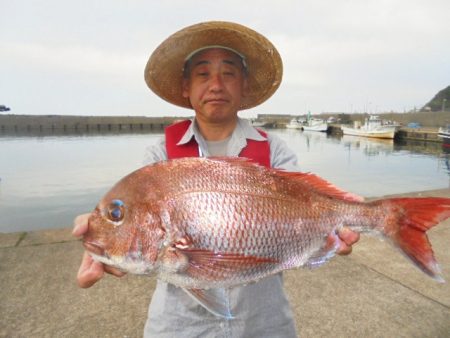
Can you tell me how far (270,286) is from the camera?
2051 mm

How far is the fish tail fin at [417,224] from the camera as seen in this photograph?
1695 mm

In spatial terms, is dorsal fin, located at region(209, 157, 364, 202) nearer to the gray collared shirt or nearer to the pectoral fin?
the gray collared shirt

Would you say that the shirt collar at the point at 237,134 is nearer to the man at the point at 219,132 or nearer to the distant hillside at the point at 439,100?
the man at the point at 219,132

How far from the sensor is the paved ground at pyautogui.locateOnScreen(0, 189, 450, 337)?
306 cm

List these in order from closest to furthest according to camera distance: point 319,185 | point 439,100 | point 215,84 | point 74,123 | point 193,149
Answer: point 319,185
point 215,84
point 193,149
point 74,123
point 439,100

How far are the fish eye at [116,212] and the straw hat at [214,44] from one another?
1.22 meters

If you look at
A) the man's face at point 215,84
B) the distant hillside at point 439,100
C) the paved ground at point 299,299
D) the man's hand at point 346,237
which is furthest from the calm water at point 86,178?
the distant hillside at point 439,100

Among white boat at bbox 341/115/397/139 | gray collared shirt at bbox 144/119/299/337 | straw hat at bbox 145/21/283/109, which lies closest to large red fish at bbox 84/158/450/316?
gray collared shirt at bbox 144/119/299/337

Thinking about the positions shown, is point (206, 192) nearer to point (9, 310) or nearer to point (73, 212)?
point (9, 310)

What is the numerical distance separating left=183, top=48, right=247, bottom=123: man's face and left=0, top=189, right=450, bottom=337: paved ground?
211 cm

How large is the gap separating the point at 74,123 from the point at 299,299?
264 ft

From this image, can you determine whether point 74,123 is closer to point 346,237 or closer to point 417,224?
point 346,237

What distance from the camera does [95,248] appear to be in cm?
153

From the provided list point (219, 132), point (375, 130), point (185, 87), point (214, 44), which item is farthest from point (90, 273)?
point (375, 130)
